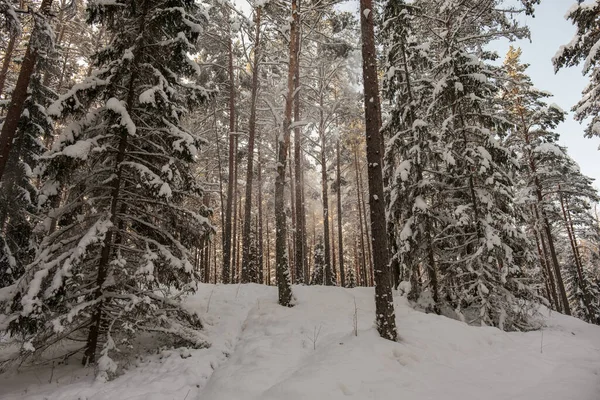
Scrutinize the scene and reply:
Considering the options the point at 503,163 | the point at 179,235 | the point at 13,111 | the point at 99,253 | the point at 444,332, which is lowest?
the point at 444,332

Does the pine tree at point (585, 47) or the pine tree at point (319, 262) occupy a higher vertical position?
the pine tree at point (585, 47)

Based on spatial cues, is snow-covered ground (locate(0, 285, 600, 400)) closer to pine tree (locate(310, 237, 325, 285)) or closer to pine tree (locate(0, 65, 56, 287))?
pine tree (locate(0, 65, 56, 287))

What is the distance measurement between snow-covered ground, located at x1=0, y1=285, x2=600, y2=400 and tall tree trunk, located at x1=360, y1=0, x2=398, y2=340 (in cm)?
47

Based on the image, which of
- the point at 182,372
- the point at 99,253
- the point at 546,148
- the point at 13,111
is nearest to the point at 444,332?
the point at 182,372

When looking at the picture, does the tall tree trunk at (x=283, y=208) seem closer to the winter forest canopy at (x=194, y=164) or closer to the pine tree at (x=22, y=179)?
the winter forest canopy at (x=194, y=164)

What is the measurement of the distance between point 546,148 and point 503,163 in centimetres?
1072

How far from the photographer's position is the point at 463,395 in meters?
4.18

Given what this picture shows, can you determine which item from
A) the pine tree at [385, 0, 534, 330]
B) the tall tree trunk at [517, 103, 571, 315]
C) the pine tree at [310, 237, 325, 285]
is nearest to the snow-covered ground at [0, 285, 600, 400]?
the pine tree at [385, 0, 534, 330]

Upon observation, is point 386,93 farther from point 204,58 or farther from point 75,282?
point 204,58

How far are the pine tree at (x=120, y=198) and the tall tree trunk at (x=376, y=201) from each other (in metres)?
3.92

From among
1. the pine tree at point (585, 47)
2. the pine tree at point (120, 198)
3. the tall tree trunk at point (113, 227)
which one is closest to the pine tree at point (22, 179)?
the pine tree at point (120, 198)

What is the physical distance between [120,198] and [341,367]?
18.1 feet

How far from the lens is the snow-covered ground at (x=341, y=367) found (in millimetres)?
4363

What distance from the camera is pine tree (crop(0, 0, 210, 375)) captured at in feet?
18.1
